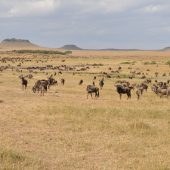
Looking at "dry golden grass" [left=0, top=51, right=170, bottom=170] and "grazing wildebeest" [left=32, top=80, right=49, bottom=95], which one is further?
"grazing wildebeest" [left=32, top=80, right=49, bottom=95]

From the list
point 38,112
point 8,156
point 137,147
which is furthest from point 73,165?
point 38,112

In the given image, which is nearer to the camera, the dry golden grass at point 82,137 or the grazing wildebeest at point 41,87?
the dry golden grass at point 82,137

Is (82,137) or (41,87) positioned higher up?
(82,137)

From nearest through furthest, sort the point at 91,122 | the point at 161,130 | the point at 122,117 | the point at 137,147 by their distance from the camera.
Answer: the point at 137,147
the point at 161,130
the point at 91,122
the point at 122,117

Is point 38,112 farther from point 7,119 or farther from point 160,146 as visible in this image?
point 160,146

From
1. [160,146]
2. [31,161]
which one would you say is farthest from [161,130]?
[31,161]

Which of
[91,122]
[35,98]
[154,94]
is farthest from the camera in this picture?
[154,94]

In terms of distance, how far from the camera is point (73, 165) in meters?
15.3

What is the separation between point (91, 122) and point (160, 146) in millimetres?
5584

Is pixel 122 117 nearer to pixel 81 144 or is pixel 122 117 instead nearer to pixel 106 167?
pixel 81 144

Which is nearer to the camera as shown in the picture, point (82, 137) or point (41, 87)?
point (82, 137)

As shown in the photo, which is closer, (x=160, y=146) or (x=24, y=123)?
(x=160, y=146)

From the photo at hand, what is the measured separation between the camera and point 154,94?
132 ft

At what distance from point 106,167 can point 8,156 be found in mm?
2998
